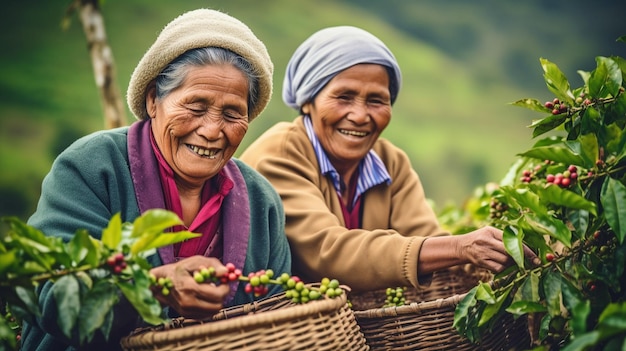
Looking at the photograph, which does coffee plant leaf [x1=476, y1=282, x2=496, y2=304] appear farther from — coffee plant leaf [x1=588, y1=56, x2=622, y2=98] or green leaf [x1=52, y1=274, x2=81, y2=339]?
green leaf [x1=52, y1=274, x2=81, y2=339]

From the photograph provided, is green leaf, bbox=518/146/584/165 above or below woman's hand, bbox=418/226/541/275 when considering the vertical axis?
above

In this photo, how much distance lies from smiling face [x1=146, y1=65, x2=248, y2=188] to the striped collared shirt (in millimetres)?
749

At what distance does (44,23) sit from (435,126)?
21.8ft

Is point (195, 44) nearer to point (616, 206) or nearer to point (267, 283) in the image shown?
point (267, 283)

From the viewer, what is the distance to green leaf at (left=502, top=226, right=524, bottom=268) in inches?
84.3

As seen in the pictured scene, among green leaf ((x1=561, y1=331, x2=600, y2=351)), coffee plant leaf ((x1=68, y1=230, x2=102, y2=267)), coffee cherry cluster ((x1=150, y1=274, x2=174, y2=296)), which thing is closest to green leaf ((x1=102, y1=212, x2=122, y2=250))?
coffee plant leaf ((x1=68, y1=230, x2=102, y2=267))

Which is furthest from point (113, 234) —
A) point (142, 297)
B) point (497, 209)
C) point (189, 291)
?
point (497, 209)

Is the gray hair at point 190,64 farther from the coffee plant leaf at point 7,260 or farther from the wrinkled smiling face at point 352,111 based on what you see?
the coffee plant leaf at point 7,260

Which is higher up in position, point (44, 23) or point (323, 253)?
point (44, 23)

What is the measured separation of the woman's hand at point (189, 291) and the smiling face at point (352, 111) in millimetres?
1312

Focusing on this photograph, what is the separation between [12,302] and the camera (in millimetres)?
1736

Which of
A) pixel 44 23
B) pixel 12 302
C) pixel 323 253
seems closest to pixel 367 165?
pixel 323 253

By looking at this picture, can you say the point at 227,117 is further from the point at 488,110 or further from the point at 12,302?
the point at 488,110

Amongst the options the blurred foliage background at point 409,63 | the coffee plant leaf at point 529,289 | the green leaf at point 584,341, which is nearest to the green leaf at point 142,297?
the green leaf at point 584,341
